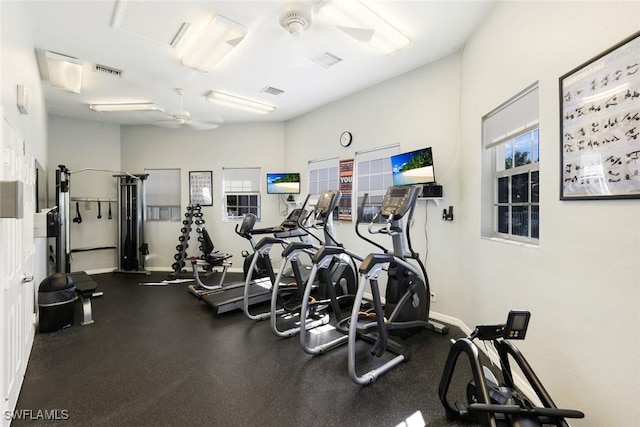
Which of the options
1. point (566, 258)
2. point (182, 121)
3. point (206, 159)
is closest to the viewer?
point (566, 258)

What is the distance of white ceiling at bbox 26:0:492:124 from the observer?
8.71 feet

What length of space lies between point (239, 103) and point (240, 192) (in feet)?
7.06

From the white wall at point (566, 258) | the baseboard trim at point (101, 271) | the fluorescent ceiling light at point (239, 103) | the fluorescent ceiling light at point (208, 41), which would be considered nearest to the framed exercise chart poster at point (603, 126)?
the white wall at point (566, 258)

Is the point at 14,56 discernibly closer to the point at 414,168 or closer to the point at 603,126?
the point at 414,168

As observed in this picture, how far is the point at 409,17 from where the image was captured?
109 inches

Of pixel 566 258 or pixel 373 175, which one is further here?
pixel 373 175

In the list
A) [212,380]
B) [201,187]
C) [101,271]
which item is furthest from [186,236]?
[212,380]

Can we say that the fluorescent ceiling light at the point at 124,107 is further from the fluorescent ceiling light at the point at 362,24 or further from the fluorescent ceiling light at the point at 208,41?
the fluorescent ceiling light at the point at 362,24

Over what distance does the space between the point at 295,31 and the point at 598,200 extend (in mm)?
2588

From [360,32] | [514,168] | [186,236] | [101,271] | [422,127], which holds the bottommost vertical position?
[101,271]

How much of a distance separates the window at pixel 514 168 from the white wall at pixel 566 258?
0.47 feet

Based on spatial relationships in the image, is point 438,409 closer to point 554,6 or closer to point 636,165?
point 636,165

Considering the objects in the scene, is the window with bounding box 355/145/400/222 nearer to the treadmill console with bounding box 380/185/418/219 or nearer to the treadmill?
the treadmill

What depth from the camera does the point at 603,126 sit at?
1527mm
